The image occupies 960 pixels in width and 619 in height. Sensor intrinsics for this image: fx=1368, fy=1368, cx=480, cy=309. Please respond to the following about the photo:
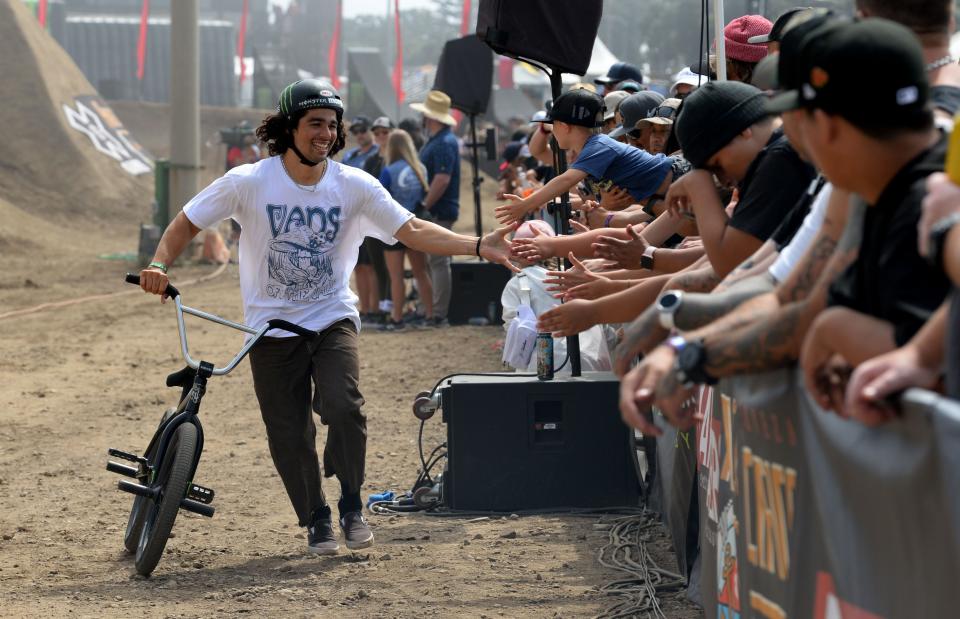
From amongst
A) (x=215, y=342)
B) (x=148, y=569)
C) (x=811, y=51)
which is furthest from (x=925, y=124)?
(x=215, y=342)

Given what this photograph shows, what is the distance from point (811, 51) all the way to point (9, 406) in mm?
8819

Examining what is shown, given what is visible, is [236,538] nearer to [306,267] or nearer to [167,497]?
[167,497]

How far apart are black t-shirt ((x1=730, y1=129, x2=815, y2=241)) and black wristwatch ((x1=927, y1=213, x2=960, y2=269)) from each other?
1827mm

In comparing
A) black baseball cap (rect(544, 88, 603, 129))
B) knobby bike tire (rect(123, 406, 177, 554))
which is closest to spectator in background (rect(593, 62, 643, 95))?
black baseball cap (rect(544, 88, 603, 129))

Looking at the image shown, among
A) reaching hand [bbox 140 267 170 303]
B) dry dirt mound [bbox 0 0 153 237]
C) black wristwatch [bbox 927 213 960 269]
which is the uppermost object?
black wristwatch [bbox 927 213 960 269]

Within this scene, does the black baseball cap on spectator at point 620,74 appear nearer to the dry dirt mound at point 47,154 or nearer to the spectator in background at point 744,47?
the spectator in background at point 744,47

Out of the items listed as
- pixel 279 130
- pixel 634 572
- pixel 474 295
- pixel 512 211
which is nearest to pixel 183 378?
pixel 279 130

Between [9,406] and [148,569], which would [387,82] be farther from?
[148,569]

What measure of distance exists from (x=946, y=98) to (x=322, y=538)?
158 inches

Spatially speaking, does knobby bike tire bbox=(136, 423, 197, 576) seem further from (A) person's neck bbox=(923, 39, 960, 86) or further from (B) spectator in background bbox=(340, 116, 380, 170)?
(B) spectator in background bbox=(340, 116, 380, 170)

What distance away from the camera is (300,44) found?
73375 mm

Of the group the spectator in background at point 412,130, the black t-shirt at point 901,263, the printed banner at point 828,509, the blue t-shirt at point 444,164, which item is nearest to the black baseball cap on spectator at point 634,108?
the printed banner at point 828,509

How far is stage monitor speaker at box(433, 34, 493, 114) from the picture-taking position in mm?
16000

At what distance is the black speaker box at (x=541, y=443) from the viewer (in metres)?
7.15
